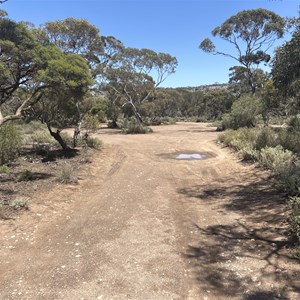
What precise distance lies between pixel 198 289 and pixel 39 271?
7.40 feet

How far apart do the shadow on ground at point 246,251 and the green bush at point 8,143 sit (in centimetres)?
753

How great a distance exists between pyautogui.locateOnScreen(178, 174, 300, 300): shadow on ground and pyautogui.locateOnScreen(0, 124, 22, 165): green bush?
7.53m

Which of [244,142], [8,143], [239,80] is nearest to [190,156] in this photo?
[244,142]

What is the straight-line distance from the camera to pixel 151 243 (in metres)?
5.84

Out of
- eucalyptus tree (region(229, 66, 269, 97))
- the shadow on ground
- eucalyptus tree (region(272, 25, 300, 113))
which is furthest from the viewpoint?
eucalyptus tree (region(229, 66, 269, 97))

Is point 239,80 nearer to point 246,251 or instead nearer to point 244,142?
point 244,142

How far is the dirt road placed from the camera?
4.39 m

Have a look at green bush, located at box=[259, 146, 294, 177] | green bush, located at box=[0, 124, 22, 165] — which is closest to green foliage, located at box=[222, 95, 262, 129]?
green bush, located at box=[259, 146, 294, 177]

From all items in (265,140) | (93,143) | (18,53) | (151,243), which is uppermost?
(18,53)

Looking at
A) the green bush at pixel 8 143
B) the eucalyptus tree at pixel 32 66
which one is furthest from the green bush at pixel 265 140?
the green bush at pixel 8 143

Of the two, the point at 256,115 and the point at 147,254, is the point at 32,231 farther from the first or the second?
the point at 256,115

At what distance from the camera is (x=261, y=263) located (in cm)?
493

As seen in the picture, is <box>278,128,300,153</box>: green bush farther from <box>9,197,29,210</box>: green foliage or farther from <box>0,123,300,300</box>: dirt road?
<box>9,197,29,210</box>: green foliage

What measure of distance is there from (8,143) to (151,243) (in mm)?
8780
